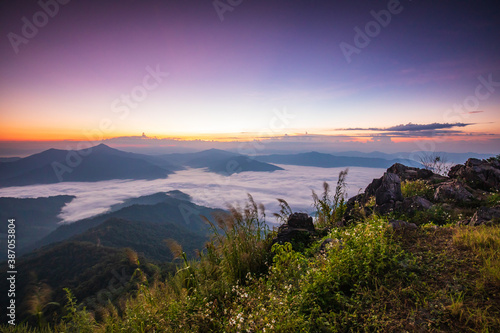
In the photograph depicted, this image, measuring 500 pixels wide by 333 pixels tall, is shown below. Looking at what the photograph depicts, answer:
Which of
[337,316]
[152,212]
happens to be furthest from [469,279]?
[152,212]

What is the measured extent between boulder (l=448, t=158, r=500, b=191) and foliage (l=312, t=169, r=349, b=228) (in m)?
4.92

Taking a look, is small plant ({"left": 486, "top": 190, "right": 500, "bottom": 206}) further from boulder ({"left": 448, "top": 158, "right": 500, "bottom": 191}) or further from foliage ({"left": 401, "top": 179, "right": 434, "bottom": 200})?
foliage ({"left": 401, "top": 179, "right": 434, "bottom": 200})

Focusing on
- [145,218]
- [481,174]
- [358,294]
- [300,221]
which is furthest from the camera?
[145,218]

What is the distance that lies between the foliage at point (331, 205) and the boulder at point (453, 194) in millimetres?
3121

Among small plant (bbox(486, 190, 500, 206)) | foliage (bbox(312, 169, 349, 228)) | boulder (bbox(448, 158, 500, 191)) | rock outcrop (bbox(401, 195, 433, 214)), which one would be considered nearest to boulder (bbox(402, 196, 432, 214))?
rock outcrop (bbox(401, 195, 433, 214))

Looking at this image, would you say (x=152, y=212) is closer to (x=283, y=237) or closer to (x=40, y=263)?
(x=40, y=263)

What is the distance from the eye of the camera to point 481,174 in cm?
856

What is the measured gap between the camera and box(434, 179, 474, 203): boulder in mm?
7324

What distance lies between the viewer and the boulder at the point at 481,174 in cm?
829

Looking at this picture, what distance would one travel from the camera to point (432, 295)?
9.82ft

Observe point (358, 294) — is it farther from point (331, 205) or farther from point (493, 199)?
point (493, 199)

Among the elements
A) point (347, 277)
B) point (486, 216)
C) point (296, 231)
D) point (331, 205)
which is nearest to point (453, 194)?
point (486, 216)

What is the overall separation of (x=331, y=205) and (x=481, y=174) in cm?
605

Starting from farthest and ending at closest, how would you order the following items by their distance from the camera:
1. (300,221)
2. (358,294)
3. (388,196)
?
(388,196), (300,221), (358,294)
